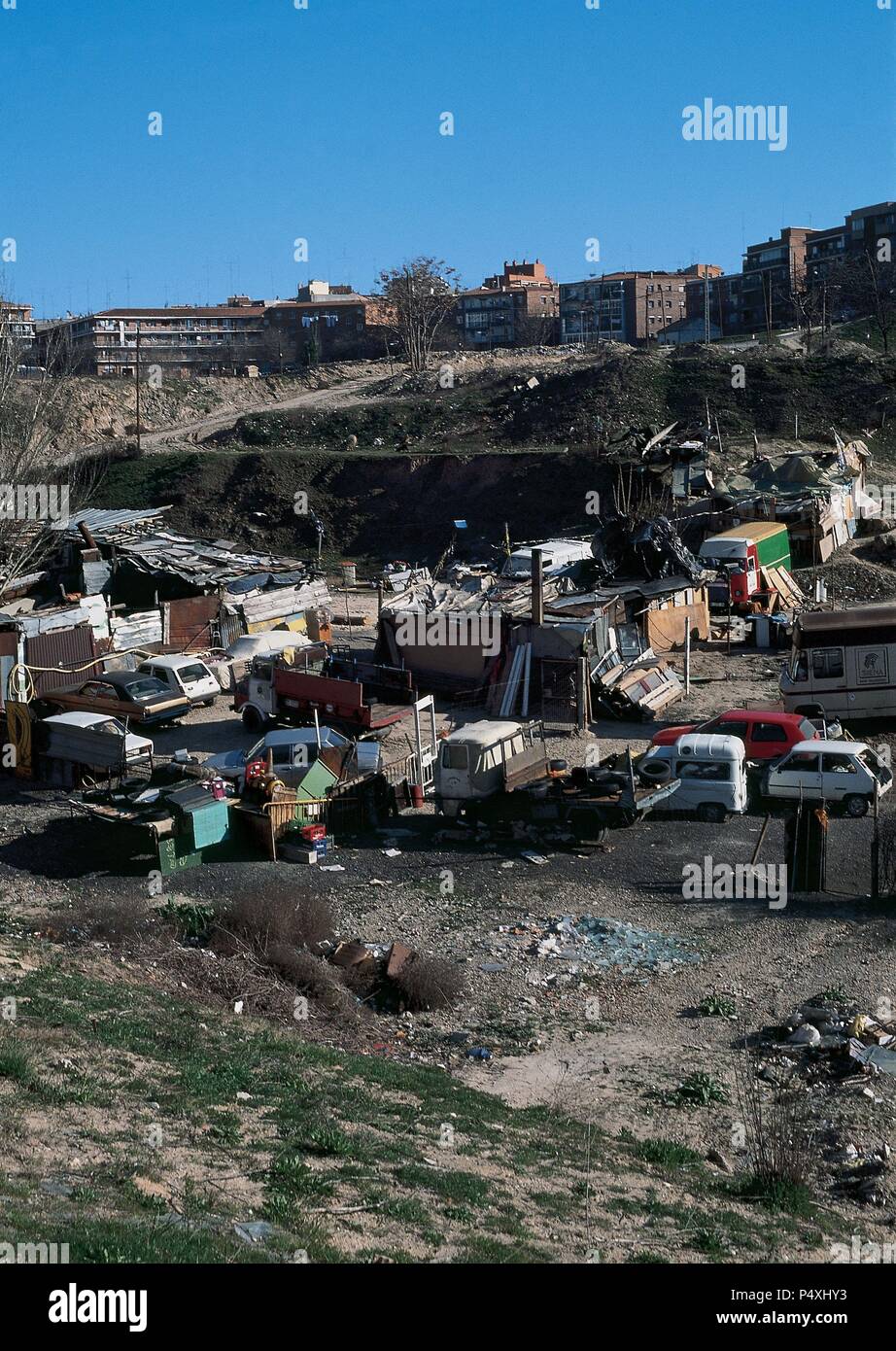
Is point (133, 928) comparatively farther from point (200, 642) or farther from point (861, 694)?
point (200, 642)

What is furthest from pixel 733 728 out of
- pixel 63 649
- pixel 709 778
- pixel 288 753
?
pixel 63 649

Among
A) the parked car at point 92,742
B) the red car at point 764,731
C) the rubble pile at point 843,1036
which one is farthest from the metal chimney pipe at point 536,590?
the rubble pile at point 843,1036

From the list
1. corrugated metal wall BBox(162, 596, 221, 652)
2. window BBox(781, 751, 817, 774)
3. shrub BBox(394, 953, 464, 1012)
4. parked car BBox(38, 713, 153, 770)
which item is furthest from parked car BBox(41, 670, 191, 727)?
window BBox(781, 751, 817, 774)

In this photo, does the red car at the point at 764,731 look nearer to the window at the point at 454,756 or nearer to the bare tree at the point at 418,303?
the window at the point at 454,756

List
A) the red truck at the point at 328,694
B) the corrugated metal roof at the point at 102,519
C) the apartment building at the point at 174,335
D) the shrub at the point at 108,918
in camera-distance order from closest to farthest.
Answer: the shrub at the point at 108,918
the red truck at the point at 328,694
the corrugated metal roof at the point at 102,519
the apartment building at the point at 174,335

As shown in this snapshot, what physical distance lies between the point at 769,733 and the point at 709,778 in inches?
94.3

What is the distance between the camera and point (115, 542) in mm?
39062

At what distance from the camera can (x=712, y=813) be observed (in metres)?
18.0

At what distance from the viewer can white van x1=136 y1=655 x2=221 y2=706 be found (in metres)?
25.0

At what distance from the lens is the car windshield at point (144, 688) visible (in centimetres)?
2398

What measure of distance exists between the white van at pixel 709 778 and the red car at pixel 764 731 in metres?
1.56

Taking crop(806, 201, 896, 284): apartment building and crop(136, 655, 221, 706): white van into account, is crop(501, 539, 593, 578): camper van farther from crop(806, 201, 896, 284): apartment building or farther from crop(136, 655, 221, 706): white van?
crop(806, 201, 896, 284): apartment building

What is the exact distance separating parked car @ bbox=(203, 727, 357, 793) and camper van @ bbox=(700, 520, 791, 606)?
14989 millimetres

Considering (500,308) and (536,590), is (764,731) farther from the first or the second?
(500,308)
